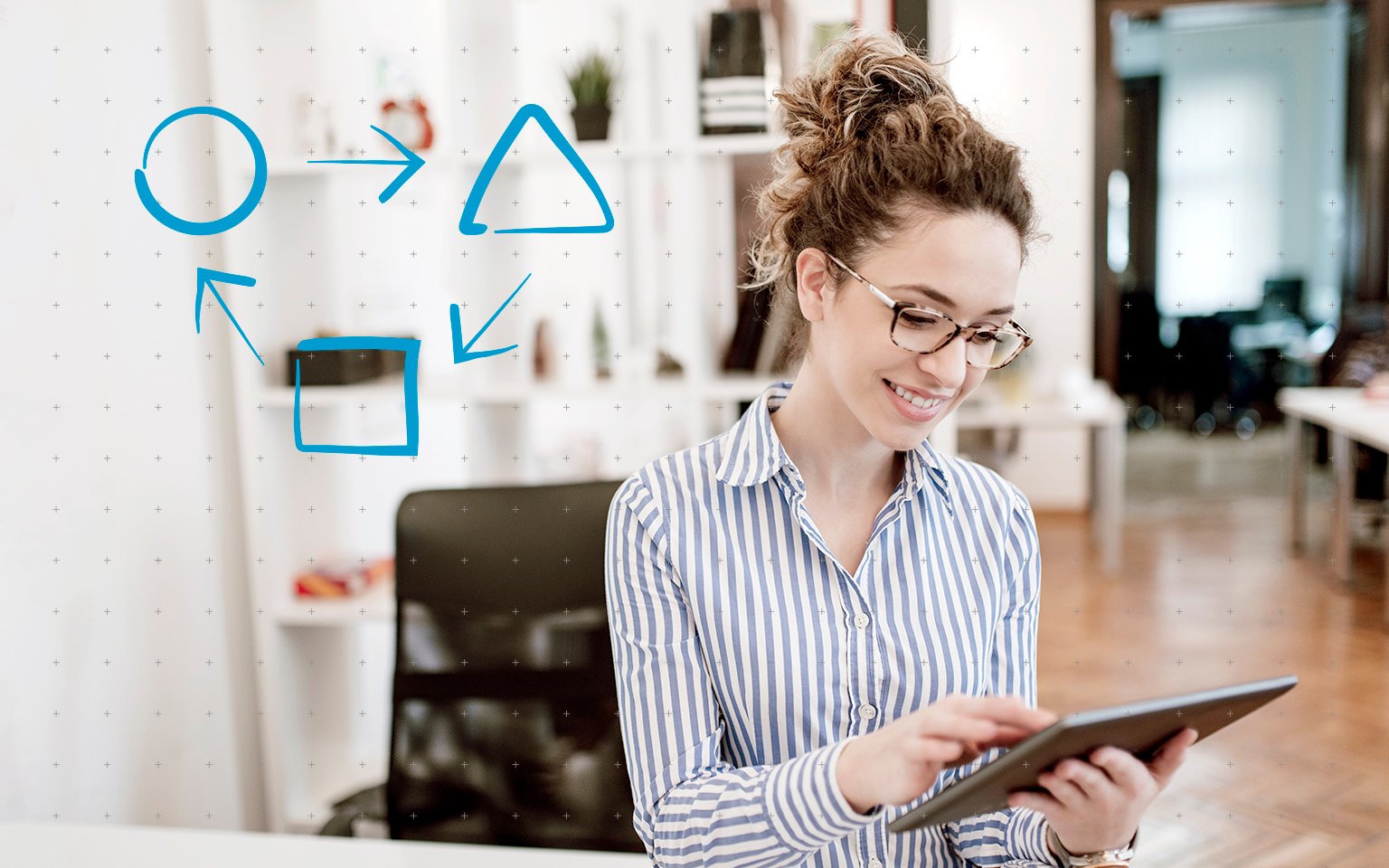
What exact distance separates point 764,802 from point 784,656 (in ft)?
0.53

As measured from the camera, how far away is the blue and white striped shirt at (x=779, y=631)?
1.00 metres

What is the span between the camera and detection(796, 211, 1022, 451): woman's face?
3.06 ft

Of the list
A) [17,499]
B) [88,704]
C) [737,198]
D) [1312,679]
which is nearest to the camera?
[17,499]

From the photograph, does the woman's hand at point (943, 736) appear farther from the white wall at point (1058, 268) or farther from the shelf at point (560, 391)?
the white wall at point (1058, 268)

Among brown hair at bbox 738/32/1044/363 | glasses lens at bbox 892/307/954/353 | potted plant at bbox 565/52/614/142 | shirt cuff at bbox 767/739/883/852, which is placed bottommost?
shirt cuff at bbox 767/739/883/852

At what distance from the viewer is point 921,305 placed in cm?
93

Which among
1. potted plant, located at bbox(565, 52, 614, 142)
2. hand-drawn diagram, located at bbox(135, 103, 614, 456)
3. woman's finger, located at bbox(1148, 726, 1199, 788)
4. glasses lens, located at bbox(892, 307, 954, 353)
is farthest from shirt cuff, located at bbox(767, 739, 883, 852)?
potted plant, located at bbox(565, 52, 614, 142)

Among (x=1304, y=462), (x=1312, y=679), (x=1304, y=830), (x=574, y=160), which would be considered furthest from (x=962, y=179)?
(x=1304, y=462)

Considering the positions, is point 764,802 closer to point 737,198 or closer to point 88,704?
point 88,704

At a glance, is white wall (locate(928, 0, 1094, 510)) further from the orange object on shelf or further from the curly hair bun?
the curly hair bun

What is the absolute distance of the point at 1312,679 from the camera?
9.57 feet

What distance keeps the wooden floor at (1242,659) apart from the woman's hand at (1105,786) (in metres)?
1.37

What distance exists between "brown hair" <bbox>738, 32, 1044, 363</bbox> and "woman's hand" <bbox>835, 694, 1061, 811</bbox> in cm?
41

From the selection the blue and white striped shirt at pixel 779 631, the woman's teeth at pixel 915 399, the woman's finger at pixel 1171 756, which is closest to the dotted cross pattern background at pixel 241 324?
the woman's teeth at pixel 915 399
